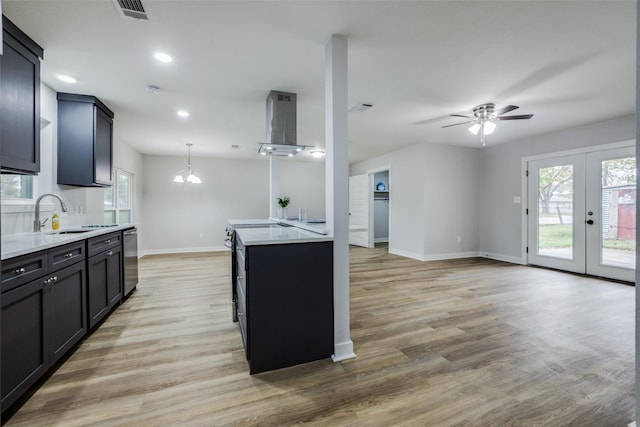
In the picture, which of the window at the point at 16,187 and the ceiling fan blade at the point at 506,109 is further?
the ceiling fan blade at the point at 506,109

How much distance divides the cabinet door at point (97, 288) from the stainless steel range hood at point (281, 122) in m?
2.03

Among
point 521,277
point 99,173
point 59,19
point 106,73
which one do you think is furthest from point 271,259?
point 521,277

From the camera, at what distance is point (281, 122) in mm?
3338

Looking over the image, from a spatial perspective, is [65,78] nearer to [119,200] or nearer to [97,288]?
[97,288]

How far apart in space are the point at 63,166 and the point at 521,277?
656 cm

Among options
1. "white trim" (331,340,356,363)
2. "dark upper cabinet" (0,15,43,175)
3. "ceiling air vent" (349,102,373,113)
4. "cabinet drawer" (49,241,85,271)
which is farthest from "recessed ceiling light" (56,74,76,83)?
"white trim" (331,340,356,363)

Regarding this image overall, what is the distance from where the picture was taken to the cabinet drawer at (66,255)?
2059 millimetres

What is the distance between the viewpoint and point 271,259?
2.09 metres

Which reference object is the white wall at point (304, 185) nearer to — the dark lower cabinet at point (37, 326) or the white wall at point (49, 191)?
the white wall at point (49, 191)

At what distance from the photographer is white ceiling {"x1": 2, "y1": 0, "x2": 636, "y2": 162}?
2029 mm

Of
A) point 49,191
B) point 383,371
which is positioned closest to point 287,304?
point 383,371

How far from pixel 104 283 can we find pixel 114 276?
0.87 ft

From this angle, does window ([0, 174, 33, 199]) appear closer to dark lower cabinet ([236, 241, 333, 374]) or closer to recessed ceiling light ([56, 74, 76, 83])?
recessed ceiling light ([56, 74, 76, 83])

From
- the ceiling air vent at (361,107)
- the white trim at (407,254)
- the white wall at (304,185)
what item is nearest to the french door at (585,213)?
the white trim at (407,254)
